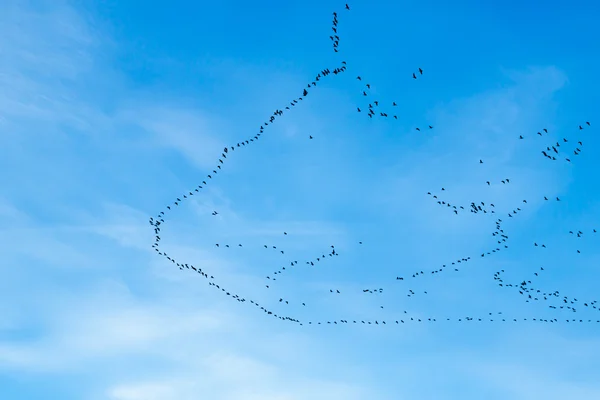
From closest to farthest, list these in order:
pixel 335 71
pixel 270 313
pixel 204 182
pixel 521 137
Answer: pixel 335 71, pixel 521 137, pixel 204 182, pixel 270 313

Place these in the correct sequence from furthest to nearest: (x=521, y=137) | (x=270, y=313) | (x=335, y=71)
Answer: (x=270, y=313), (x=521, y=137), (x=335, y=71)

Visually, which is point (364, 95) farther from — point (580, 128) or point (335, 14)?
point (580, 128)

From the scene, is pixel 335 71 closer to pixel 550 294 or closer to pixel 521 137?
pixel 521 137

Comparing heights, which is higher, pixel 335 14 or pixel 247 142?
pixel 335 14

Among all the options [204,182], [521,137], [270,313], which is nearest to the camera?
[521,137]

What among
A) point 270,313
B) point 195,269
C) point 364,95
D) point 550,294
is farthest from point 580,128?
point 195,269

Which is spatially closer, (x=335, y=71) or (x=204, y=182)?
(x=335, y=71)

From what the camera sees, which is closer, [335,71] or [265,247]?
[335,71]

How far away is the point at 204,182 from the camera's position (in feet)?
251

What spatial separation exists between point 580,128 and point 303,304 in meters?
35.2

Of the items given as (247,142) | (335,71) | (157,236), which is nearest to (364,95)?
(335,71)

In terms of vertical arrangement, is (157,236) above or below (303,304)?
above

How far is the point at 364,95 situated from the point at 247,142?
13.0m

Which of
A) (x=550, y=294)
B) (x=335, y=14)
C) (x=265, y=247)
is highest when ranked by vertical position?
(x=335, y=14)
